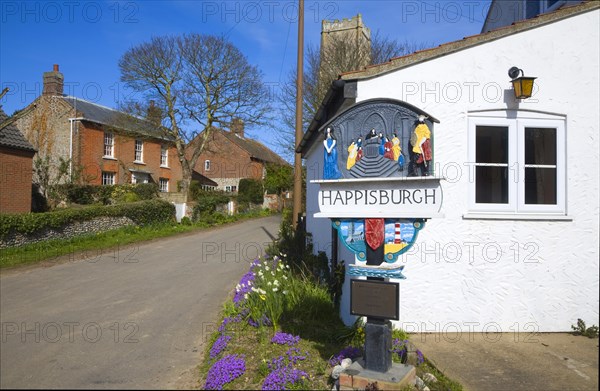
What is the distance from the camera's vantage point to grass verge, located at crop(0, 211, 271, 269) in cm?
1293

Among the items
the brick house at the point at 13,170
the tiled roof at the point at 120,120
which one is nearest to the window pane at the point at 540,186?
the brick house at the point at 13,170

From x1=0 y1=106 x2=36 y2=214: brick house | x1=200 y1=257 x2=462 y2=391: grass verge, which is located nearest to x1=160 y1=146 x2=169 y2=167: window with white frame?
x1=0 y1=106 x2=36 y2=214: brick house

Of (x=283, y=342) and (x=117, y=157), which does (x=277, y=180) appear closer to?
(x=117, y=157)

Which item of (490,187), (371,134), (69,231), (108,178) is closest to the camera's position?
(371,134)

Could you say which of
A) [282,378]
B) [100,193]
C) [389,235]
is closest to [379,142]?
[389,235]

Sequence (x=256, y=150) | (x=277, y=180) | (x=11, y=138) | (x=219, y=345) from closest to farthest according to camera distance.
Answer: (x=219, y=345) → (x=11, y=138) → (x=277, y=180) → (x=256, y=150)

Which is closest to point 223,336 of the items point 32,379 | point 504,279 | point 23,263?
point 32,379

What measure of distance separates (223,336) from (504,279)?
3959 millimetres

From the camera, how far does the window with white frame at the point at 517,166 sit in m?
6.51

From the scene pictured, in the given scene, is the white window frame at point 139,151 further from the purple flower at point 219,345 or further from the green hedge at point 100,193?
the purple flower at point 219,345

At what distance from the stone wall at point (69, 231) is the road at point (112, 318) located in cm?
187

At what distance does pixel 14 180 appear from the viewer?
17766mm

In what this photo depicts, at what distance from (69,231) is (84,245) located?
3.93 feet

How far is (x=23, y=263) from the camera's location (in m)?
12.4
